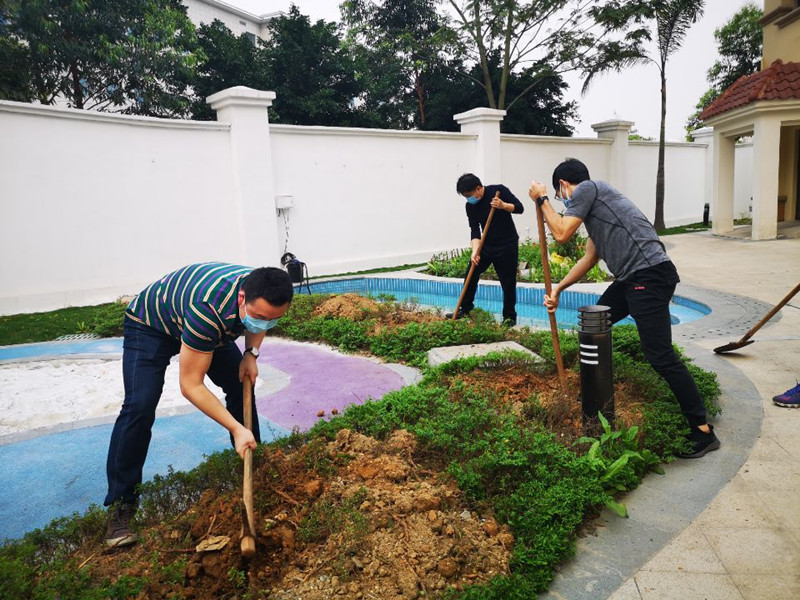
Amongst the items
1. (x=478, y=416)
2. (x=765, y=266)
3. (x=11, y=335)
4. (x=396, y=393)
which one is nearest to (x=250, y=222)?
(x=11, y=335)

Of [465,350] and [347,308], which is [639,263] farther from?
[347,308]

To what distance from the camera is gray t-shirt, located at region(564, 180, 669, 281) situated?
3.72 m

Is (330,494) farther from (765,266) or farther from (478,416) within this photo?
(765,266)

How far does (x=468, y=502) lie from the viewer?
3018 mm

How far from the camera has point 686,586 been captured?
246 cm

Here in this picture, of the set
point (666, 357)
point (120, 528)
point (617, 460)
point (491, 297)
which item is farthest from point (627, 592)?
point (491, 297)

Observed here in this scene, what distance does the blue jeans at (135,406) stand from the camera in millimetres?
→ 2965

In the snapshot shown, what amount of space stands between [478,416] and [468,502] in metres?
0.85

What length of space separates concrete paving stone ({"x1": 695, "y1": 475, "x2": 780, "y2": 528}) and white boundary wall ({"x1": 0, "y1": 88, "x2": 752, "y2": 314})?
9.26 m

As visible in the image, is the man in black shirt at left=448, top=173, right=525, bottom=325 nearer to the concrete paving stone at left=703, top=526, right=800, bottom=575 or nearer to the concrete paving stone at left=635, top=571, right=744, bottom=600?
the concrete paving stone at left=703, top=526, right=800, bottom=575

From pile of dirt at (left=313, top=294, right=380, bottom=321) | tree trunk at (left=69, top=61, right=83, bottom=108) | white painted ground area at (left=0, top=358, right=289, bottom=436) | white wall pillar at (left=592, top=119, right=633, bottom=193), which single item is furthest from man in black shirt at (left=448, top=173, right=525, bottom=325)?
tree trunk at (left=69, top=61, right=83, bottom=108)

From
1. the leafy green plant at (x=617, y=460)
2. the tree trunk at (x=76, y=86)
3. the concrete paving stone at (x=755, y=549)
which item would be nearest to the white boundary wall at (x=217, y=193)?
the tree trunk at (x=76, y=86)

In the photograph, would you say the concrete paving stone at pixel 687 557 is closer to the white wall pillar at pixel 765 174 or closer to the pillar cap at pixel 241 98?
the pillar cap at pixel 241 98

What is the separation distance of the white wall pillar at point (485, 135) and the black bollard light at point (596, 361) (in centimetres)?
1166
